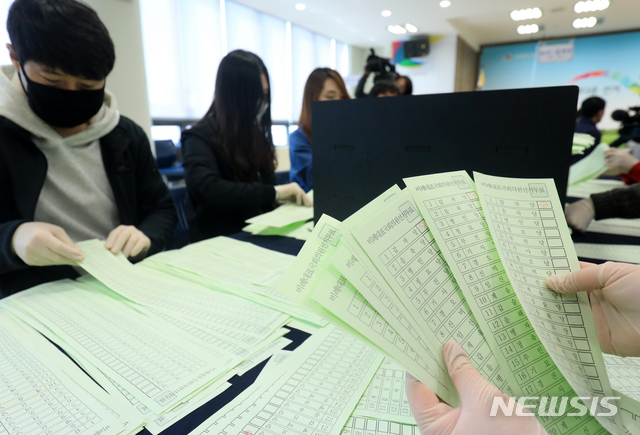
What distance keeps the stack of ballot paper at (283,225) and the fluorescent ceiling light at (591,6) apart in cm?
578

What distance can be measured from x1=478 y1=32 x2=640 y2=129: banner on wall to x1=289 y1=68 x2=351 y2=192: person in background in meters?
6.12

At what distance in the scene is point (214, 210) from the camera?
4.26 feet

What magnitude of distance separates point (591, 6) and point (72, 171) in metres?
6.52

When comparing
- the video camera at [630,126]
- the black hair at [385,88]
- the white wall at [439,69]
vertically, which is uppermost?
the white wall at [439,69]

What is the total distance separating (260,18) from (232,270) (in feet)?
16.7

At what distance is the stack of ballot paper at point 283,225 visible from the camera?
96 cm

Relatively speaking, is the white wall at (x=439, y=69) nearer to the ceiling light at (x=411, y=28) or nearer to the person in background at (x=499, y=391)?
Result: the ceiling light at (x=411, y=28)

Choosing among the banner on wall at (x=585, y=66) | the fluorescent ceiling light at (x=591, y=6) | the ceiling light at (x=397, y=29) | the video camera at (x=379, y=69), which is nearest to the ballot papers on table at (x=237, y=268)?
the video camera at (x=379, y=69)

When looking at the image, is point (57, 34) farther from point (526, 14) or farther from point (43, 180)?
point (526, 14)

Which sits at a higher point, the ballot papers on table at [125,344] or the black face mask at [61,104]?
the black face mask at [61,104]

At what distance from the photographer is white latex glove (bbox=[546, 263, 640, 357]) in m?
0.34

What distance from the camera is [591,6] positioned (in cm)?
470

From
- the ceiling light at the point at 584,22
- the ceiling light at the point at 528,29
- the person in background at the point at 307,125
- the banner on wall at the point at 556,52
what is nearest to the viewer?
the person in background at the point at 307,125

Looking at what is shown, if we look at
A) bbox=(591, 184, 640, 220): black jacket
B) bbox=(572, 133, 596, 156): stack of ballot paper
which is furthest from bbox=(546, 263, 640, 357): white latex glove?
bbox=(591, 184, 640, 220): black jacket
